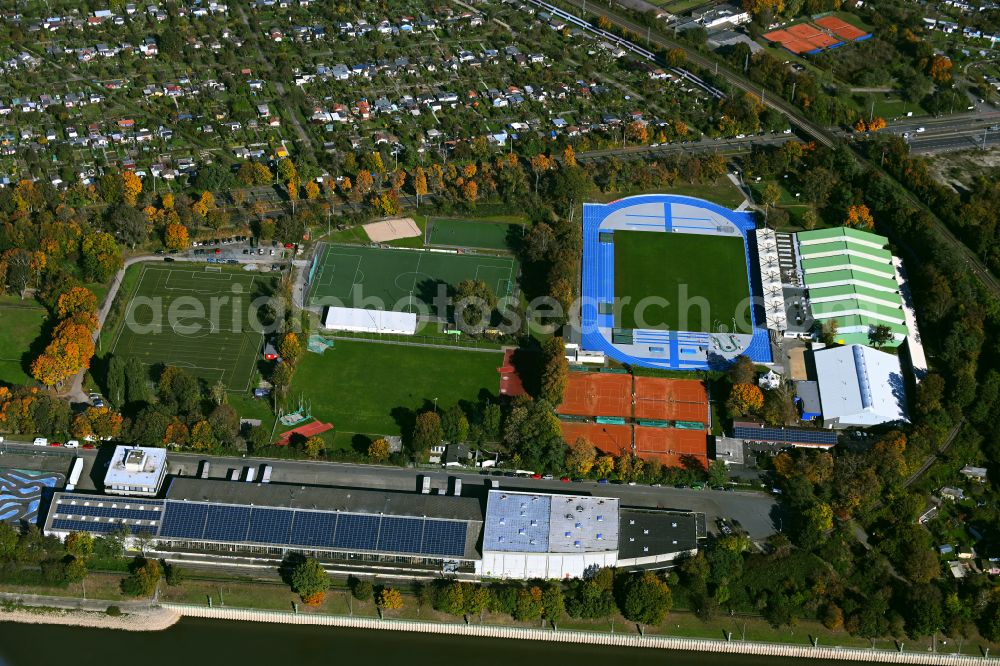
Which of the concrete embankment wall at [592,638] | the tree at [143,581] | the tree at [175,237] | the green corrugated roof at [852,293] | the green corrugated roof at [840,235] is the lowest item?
the concrete embankment wall at [592,638]

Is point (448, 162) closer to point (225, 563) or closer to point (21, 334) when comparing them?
point (21, 334)

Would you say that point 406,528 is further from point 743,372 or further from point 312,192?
point 312,192

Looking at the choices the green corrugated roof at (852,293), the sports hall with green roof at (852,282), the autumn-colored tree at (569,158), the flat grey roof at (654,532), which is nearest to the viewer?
the flat grey roof at (654,532)

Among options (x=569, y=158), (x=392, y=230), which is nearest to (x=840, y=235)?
(x=569, y=158)

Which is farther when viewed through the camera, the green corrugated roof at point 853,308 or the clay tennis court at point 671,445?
the green corrugated roof at point 853,308

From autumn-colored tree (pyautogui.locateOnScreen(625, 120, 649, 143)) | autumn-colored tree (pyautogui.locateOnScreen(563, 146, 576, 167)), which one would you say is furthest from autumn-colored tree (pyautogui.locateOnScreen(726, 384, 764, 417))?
autumn-colored tree (pyautogui.locateOnScreen(625, 120, 649, 143))

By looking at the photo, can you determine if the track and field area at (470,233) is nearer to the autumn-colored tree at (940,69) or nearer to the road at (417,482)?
the road at (417,482)

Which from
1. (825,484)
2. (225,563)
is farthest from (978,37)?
(225,563)

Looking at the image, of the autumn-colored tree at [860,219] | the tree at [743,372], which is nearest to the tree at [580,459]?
the tree at [743,372]

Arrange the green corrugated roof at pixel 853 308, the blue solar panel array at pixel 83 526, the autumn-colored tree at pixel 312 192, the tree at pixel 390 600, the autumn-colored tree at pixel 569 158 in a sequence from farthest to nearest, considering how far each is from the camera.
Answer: the autumn-colored tree at pixel 569 158, the autumn-colored tree at pixel 312 192, the green corrugated roof at pixel 853 308, the blue solar panel array at pixel 83 526, the tree at pixel 390 600
